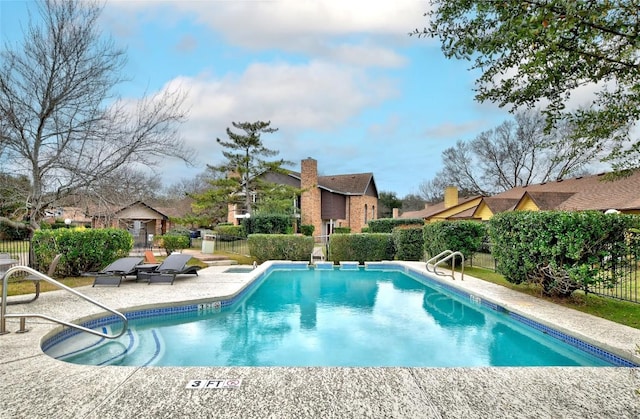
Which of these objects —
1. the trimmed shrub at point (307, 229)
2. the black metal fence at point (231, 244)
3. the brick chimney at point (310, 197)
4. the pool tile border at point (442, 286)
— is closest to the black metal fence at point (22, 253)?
the pool tile border at point (442, 286)

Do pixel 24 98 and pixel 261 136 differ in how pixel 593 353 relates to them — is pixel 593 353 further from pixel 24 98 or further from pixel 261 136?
pixel 261 136

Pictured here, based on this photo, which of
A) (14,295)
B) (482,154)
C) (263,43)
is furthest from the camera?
(482,154)

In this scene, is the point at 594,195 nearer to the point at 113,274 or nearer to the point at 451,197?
the point at 451,197

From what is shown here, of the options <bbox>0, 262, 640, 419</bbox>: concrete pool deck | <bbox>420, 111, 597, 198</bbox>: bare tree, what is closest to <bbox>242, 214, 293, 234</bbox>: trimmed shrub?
<bbox>0, 262, 640, 419</bbox>: concrete pool deck

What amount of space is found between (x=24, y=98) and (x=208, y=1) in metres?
5.70

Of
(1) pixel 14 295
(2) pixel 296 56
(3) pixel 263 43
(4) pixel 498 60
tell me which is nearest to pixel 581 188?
(2) pixel 296 56

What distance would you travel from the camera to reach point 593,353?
5.28 meters

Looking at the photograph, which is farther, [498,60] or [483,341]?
[483,341]

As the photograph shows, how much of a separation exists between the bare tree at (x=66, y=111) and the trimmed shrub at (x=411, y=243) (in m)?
11.1

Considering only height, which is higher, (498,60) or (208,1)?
(208,1)

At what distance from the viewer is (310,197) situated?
32.6m

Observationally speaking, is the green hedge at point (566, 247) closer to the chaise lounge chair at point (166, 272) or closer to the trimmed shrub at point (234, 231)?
the chaise lounge chair at point (166, 272)

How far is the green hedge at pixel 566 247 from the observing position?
7039 millimetres

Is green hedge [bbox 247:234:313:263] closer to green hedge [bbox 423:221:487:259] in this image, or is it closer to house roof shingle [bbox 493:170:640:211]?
green hedge [bbox 423:221:487:259]
